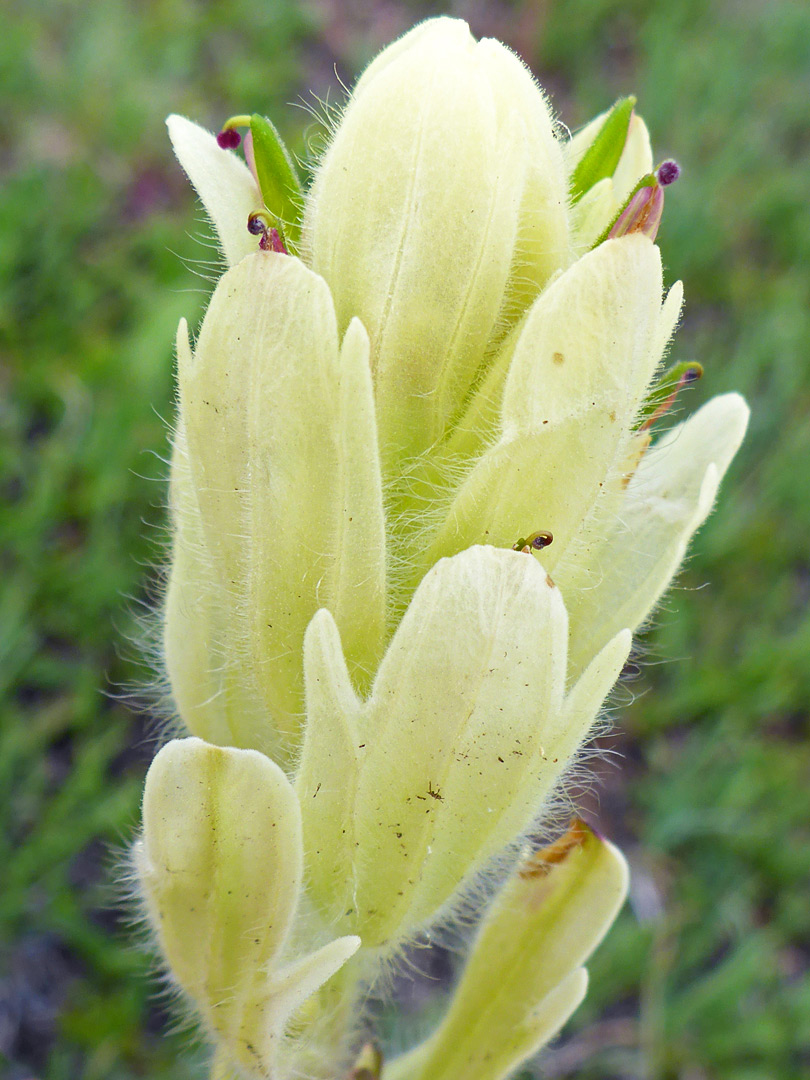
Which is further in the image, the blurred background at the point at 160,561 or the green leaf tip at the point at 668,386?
the blurred background at the point at 160,561

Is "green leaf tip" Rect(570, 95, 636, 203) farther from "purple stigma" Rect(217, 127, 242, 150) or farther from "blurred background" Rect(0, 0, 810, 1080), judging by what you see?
"blurred background" Rect(0, 0, 810, 1080)

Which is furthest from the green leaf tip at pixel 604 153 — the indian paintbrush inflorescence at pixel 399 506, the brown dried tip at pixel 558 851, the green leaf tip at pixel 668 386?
the brown dried tip at pixel 558 851

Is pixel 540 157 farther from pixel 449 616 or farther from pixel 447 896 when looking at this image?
pixel 447 896

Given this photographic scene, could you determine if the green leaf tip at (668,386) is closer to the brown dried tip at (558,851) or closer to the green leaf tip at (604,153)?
the green leaf tip at (604,153)

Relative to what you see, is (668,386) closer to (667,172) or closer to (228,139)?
(667,172)

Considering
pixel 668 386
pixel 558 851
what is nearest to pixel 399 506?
pixel 668 386

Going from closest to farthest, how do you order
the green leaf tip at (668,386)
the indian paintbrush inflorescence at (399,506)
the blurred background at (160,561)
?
the indian paintbrush inflorescence at (399,506) < the green leaf tip at (668,386) < the blurred background at (160,561)

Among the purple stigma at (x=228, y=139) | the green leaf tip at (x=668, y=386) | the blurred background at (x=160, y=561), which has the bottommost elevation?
the blurred background at (x=160, y=561)

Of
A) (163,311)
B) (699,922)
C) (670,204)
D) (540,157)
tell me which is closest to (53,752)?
(163,311)
